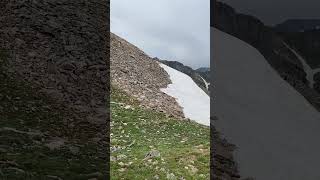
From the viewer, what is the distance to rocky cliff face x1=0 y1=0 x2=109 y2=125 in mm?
24672

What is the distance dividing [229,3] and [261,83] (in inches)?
189

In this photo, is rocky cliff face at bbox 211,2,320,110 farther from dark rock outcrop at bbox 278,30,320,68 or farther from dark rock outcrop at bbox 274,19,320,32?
dark rock outcrop at bbox 274,19,320,32

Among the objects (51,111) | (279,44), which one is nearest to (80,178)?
(51,111)

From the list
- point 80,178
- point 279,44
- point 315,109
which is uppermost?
point 279,44

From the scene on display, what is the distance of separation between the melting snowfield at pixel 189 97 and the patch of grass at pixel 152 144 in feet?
20.5

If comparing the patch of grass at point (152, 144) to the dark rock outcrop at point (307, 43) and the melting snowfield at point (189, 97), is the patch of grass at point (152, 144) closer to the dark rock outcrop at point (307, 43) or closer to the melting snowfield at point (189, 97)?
the melting snowfield at point (189, 97)

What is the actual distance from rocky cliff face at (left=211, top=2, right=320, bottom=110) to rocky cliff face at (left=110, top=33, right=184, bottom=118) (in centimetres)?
918

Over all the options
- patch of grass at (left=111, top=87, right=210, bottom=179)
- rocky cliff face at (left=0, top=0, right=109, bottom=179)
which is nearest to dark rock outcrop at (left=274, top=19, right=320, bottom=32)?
patch of grass at (left=111, top=87, right=210, bottom=179)

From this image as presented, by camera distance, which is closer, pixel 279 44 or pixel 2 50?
pixel 2 50

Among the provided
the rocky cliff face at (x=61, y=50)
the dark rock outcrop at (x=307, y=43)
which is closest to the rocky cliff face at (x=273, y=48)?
the dark rock outcrop at (x=307, y=43)

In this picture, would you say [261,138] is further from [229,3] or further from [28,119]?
[28,119]

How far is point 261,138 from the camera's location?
2180cm

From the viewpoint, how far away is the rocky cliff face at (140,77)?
3797 cm

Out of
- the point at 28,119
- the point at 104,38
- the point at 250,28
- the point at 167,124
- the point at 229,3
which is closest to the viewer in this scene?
the point at 28,119
